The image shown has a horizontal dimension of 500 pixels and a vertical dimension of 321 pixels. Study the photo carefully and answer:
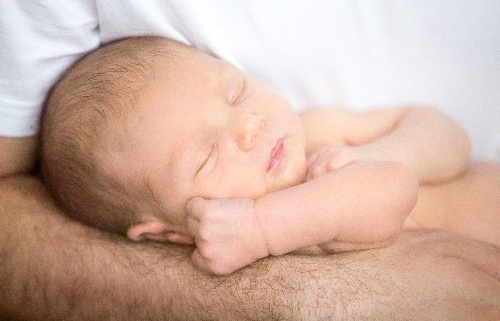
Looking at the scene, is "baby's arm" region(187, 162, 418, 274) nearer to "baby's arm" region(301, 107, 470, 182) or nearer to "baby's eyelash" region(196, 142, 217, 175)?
"baby's eyelash" region(196, 142, 217, 175)

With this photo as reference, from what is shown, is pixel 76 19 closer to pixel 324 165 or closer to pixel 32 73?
pixel 32 73

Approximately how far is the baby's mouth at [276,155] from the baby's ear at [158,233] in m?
0.35

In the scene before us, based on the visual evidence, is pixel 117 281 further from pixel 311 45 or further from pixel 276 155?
pixel 311 45

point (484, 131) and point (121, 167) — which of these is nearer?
point (121, 167)

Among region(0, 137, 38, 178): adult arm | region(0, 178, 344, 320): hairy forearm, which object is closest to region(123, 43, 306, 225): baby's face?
region(0, 178, 344, 320): hairy forearm

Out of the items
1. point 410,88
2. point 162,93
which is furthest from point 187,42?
point 410,88

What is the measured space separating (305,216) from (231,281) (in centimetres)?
28

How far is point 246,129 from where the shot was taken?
4.09 feet

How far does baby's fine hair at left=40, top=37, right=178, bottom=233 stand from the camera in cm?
121

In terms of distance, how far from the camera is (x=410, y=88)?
164cm

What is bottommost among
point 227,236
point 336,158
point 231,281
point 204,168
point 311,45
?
point 231,281

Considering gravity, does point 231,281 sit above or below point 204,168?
below

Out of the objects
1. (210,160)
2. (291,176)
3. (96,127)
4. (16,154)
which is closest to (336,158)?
(291,176)

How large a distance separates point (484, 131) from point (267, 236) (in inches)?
42.0
